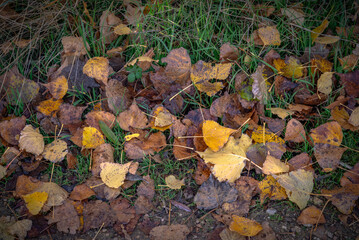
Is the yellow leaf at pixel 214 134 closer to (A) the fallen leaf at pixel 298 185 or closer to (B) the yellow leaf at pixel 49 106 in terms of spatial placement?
(A) the fallen leaf at pixel 298 185

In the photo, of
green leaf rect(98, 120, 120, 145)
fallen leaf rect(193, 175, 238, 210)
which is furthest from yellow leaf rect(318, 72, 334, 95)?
green leaf rect(98, 120, 120, 145)

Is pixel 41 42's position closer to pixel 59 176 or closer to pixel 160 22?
pixel 160 22

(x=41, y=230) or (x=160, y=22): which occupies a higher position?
(x=160, y=22)

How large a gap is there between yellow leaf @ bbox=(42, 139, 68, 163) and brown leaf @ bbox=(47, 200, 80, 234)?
31cm

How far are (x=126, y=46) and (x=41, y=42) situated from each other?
66 cm

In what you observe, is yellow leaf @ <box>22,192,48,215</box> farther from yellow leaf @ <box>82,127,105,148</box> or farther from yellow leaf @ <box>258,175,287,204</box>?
yellow leaf @ <box>258,175,287,204</box>

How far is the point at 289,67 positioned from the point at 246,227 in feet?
3.58

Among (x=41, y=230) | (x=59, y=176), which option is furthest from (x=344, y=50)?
(x=41, y=230)

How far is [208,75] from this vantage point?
190 cm

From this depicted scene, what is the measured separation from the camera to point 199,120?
182cm

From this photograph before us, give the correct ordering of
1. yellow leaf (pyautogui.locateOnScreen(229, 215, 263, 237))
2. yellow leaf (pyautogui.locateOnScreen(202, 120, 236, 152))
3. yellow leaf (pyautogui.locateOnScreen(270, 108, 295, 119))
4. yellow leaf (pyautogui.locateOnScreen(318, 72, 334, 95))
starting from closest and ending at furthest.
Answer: yellow leaf (pyautogui.locateOnScreen(229, 215, 263, 237))
yellow leaf (pyautogui.locateOnScreen(202, 120, 236, 152))
yellow leaf (pyautogui.locateOnScreen(270, 108, 295, 119))
yellow leaf (pyautogui.locateOnScreen(318, 72, 334, 95))

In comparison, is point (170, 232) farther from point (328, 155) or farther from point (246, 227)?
point (328, 155)

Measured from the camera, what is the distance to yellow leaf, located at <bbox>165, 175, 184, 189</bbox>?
63.5 inches

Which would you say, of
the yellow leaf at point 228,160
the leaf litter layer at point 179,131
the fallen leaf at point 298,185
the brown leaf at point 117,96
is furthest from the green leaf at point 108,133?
Result: the fallen leaf at point 298,185
